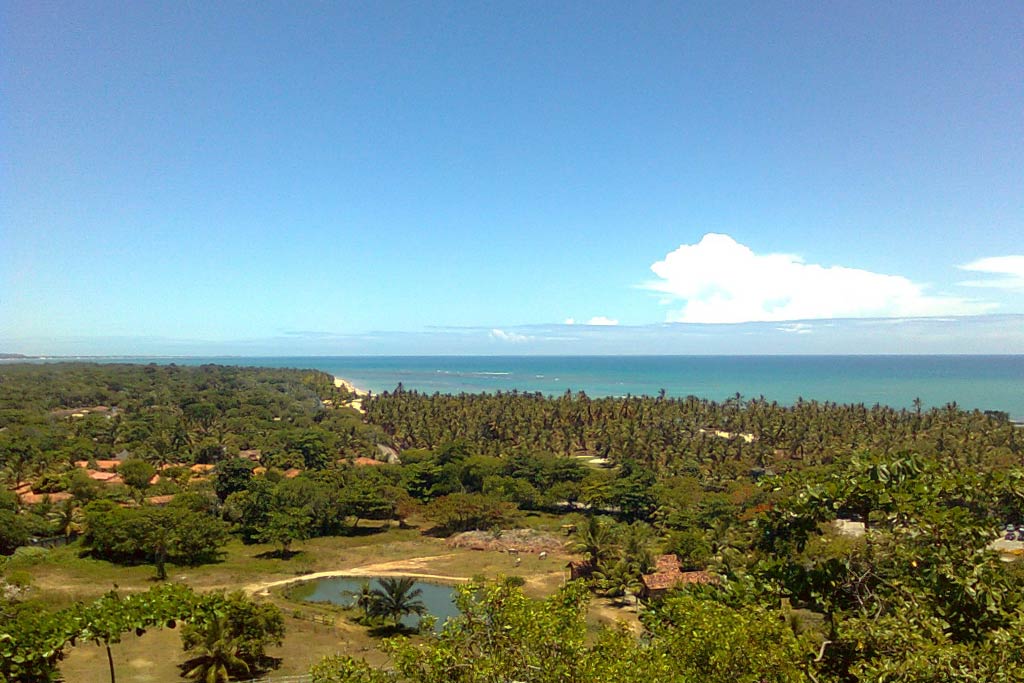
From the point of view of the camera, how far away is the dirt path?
2834cm

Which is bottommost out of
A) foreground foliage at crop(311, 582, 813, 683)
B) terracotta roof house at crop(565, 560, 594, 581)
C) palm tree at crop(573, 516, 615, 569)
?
terracotta roof house at crop(565, 560, 594, 581)

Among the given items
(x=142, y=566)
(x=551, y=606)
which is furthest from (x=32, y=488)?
(x=551, y=606)

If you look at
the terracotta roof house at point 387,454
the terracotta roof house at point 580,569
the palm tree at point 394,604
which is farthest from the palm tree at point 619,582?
the terracotta roof house at point 387,454

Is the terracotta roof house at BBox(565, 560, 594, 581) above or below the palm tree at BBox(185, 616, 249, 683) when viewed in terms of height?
below

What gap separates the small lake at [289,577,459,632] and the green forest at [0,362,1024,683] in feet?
16.5

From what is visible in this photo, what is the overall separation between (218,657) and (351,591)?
1002cm

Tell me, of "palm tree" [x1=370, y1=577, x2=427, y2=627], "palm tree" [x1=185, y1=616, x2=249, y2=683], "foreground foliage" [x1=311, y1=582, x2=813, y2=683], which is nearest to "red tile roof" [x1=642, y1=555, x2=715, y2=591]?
"palm tree" [x1=370, y1=577, x2=427, y2=627]

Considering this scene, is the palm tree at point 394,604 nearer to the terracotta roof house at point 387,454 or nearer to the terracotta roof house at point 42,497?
the terracotta roof house at point 42,497

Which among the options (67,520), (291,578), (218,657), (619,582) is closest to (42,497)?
(67,520)

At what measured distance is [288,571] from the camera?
99.7 ft

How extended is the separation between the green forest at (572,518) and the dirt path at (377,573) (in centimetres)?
399

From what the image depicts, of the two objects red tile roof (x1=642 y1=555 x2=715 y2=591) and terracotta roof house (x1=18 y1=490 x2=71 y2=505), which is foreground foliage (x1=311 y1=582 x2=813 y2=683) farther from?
terracotta roof house (x1=18 y1=490 x2=71 y2=505)

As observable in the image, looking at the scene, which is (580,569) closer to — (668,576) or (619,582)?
(619,582)

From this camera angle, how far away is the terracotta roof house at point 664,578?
2508cm
